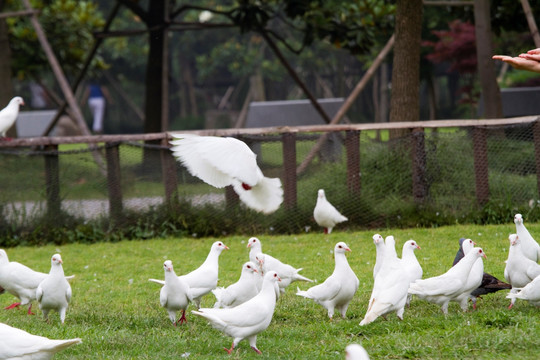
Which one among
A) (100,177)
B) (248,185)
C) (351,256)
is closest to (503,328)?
(248,185)

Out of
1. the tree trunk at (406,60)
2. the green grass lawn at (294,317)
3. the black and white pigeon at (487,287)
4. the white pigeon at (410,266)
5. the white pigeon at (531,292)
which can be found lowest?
the green grass lawn at (294,317)

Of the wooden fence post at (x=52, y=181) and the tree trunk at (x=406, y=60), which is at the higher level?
the tree trunk at (x=406, y=60)

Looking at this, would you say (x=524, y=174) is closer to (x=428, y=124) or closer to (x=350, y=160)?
(x=428, y=124)

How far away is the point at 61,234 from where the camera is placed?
11.5 meters

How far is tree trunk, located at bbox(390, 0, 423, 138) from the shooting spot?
469 inches

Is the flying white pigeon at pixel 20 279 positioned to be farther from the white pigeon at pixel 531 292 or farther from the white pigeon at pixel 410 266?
the white pigeon at pixel 531 292

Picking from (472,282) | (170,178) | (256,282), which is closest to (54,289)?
(256,282)

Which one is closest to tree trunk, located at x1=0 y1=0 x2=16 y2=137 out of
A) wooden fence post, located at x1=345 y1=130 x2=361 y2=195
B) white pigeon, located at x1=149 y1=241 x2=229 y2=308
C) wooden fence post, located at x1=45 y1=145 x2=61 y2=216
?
wooden fence post, located at x1=45 y1=145 x2=61 y2=216

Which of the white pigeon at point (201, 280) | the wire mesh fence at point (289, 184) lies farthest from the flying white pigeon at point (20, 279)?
the wire mesh fence at point (289, 184)

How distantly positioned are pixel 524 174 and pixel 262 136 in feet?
12.7

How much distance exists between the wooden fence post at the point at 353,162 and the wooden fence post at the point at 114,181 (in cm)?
354

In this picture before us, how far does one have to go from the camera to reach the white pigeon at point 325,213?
34.7 ft

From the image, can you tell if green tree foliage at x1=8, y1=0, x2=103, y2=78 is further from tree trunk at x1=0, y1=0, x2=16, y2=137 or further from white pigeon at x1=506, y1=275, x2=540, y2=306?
white pigeon at x1=506, y1=275, x2=540, y2=306

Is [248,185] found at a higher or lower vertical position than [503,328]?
higher
